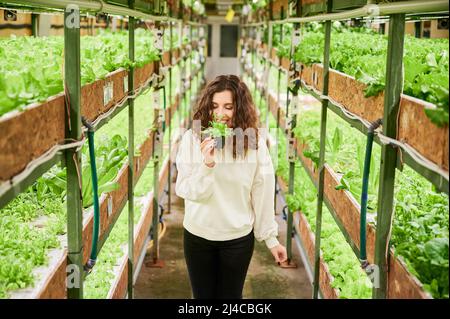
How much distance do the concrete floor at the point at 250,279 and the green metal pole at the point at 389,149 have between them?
2.84 meters

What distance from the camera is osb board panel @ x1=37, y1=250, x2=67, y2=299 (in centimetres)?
230

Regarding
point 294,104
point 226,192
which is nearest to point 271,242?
point 226,192

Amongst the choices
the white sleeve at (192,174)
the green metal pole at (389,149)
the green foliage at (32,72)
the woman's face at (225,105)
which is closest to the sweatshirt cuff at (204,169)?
the white sleeve at (192,174)

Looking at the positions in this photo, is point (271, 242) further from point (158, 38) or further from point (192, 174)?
point (158, 38)

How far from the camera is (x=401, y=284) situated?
2.40 meters

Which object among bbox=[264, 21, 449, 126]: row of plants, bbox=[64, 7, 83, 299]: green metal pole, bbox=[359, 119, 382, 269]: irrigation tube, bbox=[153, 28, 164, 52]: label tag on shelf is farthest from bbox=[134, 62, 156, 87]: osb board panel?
bbox=[359, 119, 382, 269]: irrigation tube

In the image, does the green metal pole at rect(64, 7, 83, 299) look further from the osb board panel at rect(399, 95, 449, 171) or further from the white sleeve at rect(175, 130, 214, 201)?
the osb board panel at rect(399, 95, 449, 171)

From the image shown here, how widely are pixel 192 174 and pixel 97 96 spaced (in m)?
0.63

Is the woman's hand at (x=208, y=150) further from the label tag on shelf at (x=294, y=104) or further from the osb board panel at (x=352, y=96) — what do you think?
the label tag on shelf at (x=294, y=104)

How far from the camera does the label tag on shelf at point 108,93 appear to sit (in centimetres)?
340

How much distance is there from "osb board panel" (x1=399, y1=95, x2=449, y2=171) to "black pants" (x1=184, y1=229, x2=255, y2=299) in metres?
1.26

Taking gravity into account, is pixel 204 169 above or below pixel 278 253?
above
